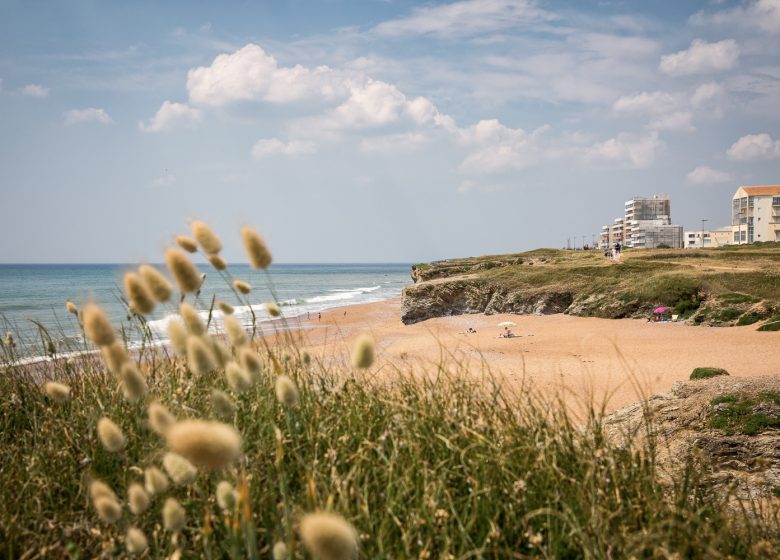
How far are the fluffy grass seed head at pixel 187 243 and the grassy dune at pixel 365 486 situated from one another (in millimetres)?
484

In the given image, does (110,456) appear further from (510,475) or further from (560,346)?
(560,346)

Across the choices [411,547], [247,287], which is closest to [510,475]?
[411,547]

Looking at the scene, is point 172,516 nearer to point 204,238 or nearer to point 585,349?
point 204,238

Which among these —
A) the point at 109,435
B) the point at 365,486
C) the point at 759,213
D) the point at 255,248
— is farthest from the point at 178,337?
the point at 759,213

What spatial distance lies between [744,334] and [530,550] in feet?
63.4

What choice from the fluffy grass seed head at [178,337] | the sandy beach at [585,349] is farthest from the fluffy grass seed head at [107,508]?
the sandy beach at [585,349]

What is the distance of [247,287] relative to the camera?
124 inches

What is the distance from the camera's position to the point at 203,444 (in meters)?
1.45

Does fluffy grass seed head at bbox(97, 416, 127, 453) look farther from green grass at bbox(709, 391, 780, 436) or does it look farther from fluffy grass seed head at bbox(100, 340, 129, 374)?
green grass at bbox(709, 391, 780, 436)

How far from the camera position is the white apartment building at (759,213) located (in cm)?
9206

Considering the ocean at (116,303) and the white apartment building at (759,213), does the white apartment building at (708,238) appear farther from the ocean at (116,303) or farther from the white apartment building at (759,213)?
the ocean at (116,303)

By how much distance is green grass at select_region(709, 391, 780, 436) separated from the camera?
6.20 metres

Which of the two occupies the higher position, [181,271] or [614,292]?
[181,271]

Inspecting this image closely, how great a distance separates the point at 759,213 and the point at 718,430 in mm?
102114
